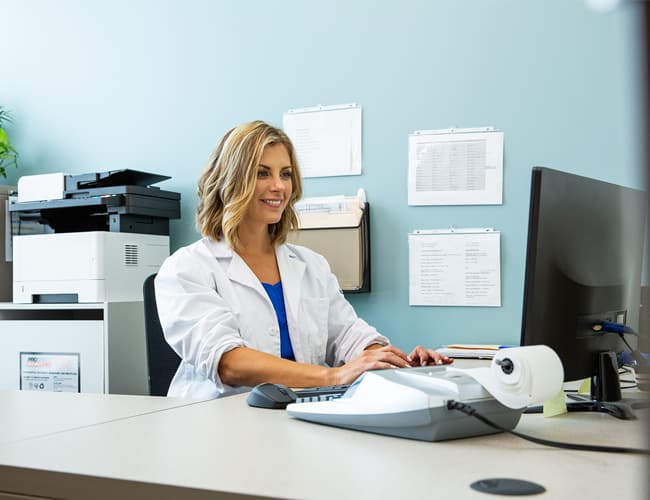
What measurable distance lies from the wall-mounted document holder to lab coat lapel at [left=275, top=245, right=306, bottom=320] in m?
0.62

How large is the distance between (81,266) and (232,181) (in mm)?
1046

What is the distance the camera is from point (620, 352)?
→ 4.34 ft

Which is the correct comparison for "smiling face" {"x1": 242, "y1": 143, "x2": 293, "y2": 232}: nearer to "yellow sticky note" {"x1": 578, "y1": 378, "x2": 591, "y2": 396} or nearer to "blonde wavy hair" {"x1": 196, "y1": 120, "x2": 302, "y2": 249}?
"blonde wavy hair" {"x1": 196, "y1": 120, "x2": 302, "y2": 249}

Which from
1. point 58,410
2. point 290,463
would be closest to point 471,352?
point 58,410

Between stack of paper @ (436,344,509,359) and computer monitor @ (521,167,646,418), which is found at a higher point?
computer monitor @ (521,167,646,418)

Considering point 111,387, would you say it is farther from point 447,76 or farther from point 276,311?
point 447,76

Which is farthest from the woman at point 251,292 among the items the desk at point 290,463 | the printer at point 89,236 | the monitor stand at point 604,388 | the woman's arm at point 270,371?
the printer at point 89,236

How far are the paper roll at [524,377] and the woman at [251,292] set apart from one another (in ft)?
2.18

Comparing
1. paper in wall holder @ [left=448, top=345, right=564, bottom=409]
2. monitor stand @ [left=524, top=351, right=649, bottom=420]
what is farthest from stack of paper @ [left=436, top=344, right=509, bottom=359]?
paper in wall holder @ [left=448, top=345, right=564, bottom=409]

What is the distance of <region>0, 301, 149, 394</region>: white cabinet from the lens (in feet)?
9.09

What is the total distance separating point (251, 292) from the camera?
1942 millimetres

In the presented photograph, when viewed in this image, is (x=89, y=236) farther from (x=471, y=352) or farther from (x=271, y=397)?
(x=271, y=397)

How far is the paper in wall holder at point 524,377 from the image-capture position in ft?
3.00

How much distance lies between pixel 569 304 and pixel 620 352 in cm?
23
